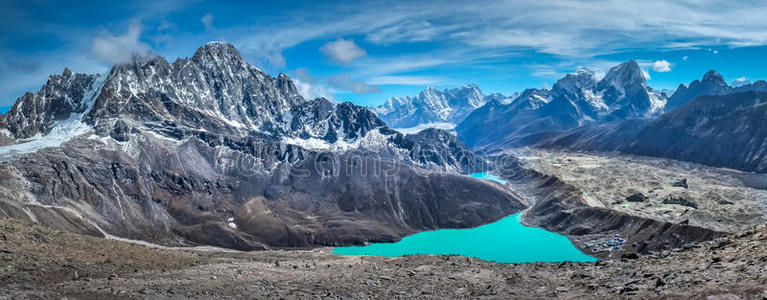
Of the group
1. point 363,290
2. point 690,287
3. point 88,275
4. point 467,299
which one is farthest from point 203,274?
point 690,287

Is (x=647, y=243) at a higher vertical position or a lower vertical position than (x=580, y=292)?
lower

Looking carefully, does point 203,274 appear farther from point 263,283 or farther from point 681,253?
point 681,253

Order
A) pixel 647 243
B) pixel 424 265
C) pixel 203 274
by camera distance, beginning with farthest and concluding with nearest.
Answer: pixel 647 243
pixel 424 265
pixel 203 274

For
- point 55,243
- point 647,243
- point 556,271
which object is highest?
point 55,243

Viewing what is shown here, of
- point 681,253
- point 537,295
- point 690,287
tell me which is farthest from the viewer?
point 681,253

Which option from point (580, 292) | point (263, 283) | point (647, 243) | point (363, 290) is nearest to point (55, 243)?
point (263, 283)

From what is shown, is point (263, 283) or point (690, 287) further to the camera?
point (263, 283)
